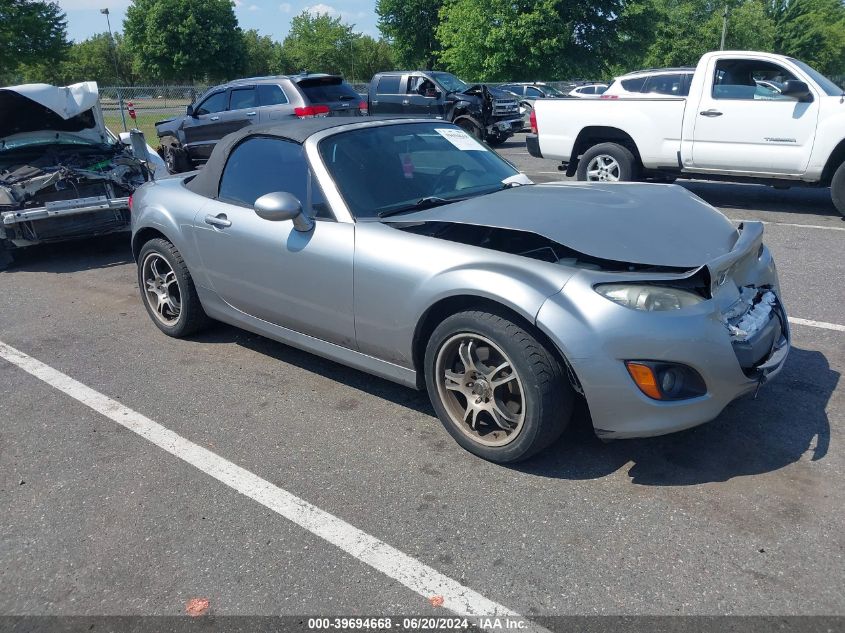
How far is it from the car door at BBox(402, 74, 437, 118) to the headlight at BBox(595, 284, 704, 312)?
14.9m

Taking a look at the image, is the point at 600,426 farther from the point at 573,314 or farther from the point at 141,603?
the point at 141,603

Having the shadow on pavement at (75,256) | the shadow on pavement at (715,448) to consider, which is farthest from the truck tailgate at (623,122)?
the shadow on pavement at (715,448)

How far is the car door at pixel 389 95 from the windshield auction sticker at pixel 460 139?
13.4m

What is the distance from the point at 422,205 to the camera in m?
3.94

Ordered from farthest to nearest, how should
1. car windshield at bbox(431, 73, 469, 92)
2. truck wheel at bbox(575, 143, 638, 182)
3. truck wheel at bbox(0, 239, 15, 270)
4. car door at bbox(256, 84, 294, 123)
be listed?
1. car windshield at bbox(431, 73, 469, 92)
2. car door at bbox(256, 84, 294, 123)
3. truck wheel at bbox(575, 143, 638, 182)
4. truck wheel at bbox(0, 239, 15, 270)

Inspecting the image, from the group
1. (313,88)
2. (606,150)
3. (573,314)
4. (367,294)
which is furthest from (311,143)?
(313,88)

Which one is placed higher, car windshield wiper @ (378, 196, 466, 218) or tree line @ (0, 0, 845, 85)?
tree line @ (0, 0, 845, 85)

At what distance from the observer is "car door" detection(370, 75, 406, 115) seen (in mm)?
17641

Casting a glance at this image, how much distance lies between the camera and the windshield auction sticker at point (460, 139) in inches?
180

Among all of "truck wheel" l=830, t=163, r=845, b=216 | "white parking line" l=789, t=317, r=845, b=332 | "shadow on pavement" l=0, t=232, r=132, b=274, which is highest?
"truck wheel" l=830, t=163, r=845, b=216

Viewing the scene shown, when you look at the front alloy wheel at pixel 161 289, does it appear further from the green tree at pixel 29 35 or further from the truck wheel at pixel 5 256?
the green tree at pixel 29 35

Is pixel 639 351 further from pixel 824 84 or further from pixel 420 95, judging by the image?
pixel 420 95

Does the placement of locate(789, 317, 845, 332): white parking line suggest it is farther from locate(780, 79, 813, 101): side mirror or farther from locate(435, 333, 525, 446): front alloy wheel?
locate(780, 79, 813, 101): side mirror

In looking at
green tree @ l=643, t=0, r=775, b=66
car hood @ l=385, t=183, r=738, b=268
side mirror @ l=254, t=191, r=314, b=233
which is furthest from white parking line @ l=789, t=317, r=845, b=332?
green tree @ l=643, t=0, r=775, b=66
